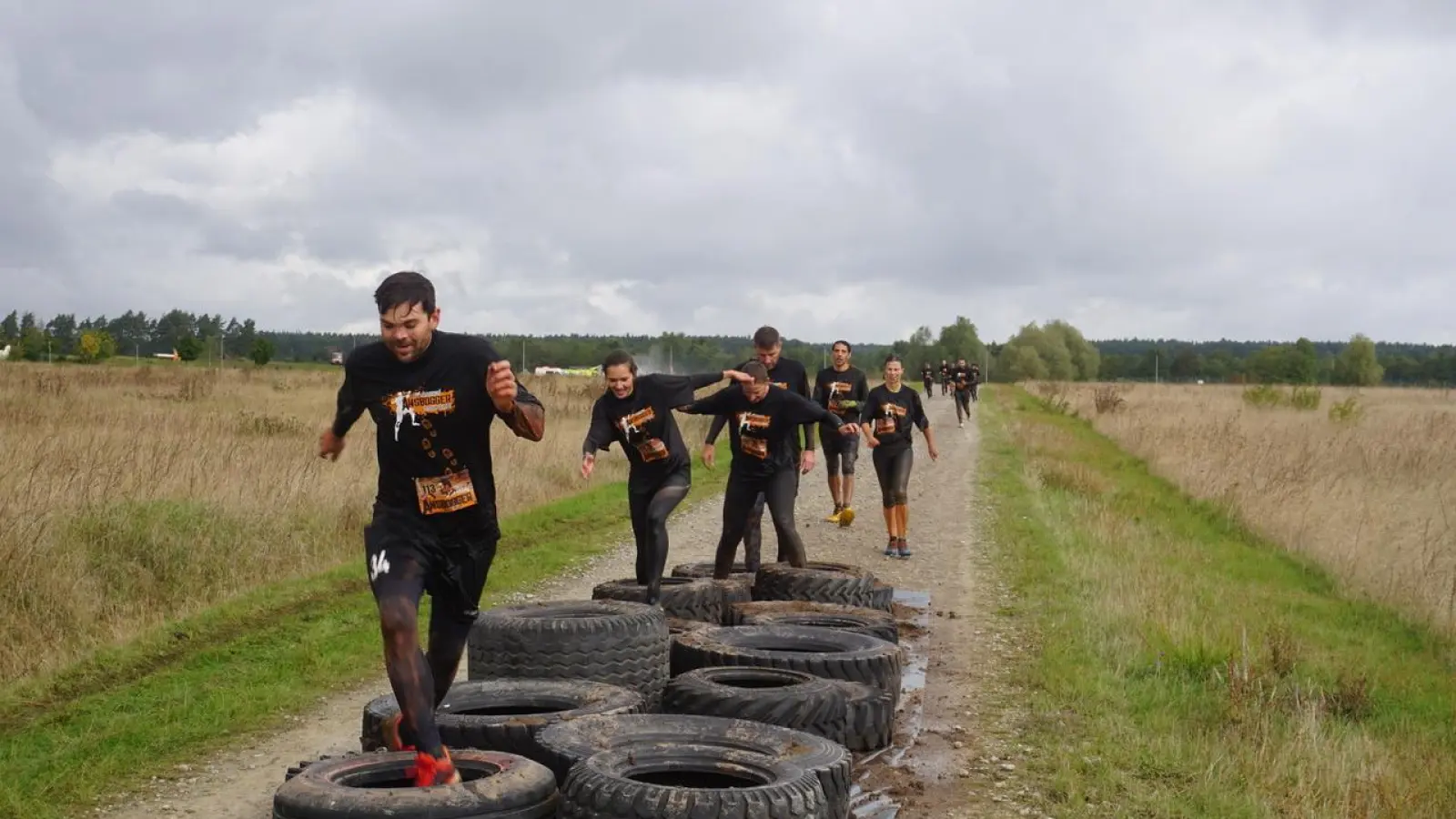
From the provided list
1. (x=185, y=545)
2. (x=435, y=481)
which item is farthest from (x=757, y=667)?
(x=185, y=545)

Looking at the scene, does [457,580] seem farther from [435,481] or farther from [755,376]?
[755,376]

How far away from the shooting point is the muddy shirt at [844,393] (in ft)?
48.6

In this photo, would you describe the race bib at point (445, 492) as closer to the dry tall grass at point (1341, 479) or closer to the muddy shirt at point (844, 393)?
the dry tall grass at point (1341, 479)

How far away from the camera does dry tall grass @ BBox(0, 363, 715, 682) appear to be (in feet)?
30.5

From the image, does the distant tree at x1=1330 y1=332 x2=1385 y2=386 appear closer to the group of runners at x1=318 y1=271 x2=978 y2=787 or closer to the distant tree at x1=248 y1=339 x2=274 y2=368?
the distant tree at x1=248 y1=339 x2=274 y2=368

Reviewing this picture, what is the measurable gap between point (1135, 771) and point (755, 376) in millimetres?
4863

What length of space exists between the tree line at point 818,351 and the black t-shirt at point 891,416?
27.0 inches

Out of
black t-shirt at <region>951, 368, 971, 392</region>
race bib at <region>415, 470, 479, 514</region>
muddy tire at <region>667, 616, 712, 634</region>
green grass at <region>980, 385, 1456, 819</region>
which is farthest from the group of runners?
black t-shirt at <region>951, 368, 971, 392</region>

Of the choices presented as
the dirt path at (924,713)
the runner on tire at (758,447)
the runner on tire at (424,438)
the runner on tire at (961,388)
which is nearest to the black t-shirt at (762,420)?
the runner on tire at (758,447)

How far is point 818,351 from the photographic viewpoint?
8350 centimetres

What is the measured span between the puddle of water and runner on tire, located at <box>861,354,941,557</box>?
2.68 m

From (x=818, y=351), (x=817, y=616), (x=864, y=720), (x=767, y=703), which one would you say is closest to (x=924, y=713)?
(x=864, y=720)

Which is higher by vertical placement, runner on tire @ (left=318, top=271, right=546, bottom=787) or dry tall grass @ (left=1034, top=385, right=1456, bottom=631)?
runner on tire @ (left=318, top=271, right=546, bottom=787)

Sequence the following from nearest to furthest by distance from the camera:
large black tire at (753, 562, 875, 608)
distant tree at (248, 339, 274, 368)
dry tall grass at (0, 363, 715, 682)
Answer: dry tall grass at (0, 363, 715, 682)
large black tire at (753, 562, 875, 608)
distant tree at (248, 339, 274, 368)
